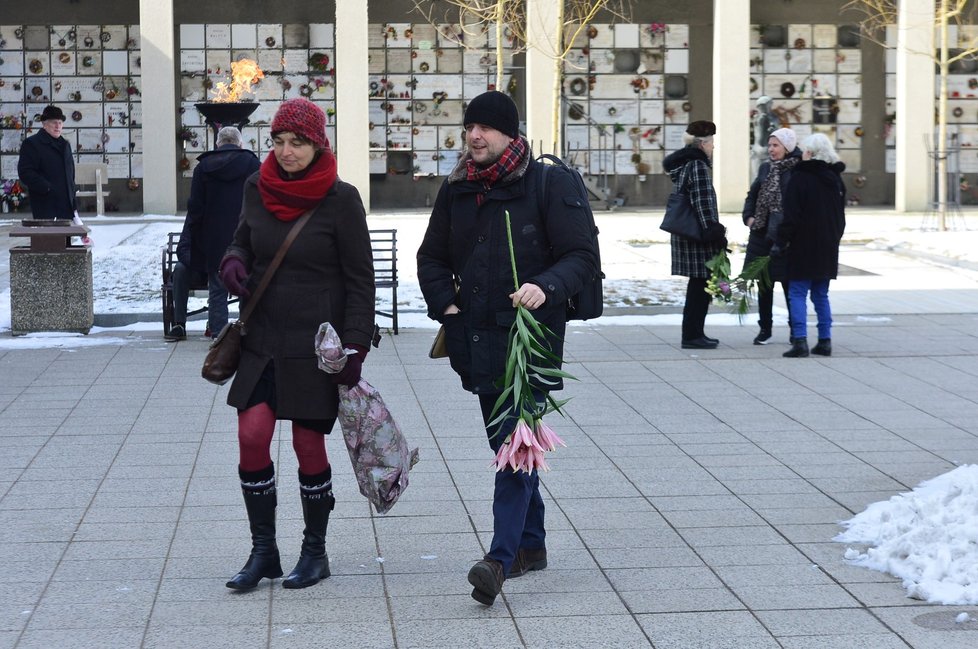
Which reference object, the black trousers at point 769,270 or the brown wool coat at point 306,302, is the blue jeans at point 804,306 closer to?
the black trousers at point 769,270

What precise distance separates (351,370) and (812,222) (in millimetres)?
6487

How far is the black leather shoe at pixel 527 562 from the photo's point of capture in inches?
212

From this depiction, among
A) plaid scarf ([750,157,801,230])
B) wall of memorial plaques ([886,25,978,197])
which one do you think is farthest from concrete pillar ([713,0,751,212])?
plaid scarf ([750,157,801,230])

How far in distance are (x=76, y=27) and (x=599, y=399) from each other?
931 inches

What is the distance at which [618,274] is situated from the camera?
658 inches

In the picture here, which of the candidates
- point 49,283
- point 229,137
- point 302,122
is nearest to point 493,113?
point 302,122

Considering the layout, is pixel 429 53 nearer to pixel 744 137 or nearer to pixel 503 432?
pixel 744 137

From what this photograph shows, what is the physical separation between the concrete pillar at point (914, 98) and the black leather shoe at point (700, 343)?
58.8ft

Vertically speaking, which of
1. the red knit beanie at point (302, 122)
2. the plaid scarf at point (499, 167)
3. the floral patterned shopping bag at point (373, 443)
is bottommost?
the floral patterned shopping bag at point (373, 443)

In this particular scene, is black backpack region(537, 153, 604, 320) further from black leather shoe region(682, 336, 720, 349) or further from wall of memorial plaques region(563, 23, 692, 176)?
wall of memorial plaques region(563, 23, 692, 176)

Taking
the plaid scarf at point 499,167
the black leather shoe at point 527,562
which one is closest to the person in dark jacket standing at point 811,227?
the black leather shoe at point 527,562

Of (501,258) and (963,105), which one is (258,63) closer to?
(963,105)

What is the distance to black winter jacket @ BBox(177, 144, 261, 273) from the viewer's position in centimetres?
1105

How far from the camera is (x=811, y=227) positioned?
10.8 metres
